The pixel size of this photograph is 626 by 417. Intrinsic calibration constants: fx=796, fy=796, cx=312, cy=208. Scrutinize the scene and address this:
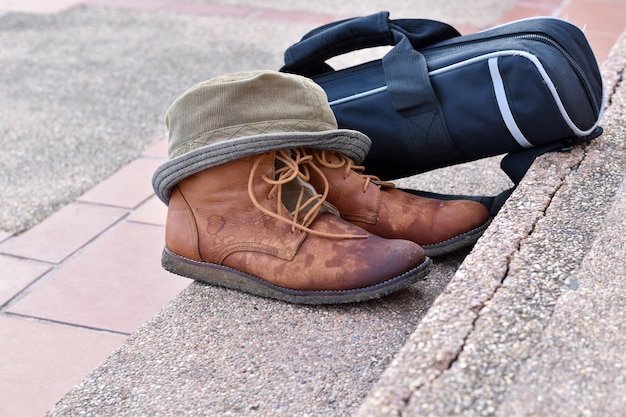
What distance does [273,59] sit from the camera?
3221mm

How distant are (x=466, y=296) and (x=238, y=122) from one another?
51 centimetres

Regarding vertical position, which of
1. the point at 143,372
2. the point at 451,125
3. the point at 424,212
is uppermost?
the point at 451,125

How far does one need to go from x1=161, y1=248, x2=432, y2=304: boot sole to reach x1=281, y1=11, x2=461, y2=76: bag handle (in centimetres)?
50

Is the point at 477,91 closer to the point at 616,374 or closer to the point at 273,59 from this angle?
the point at 616,374

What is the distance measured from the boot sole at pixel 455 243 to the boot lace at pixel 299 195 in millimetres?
176

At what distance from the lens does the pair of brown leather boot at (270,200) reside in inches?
53.8

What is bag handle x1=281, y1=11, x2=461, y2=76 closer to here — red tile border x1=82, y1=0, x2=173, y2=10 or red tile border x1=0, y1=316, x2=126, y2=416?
red tile border x1=0, y1=316, x2=126, y2=416

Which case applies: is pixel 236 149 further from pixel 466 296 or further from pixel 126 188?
pixel 126 188

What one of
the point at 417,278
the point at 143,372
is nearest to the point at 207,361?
the point at 143,372

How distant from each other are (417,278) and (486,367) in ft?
1.27

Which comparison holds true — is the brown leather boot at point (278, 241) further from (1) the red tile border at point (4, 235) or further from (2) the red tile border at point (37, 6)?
(2) the red tile border at point (37, 6)

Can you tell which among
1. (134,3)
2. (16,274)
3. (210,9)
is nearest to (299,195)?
(16,274)

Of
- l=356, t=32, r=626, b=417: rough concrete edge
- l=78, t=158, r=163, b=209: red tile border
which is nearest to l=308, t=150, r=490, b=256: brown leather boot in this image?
l=356, t=32, r=626, b=417: rough concrete edge

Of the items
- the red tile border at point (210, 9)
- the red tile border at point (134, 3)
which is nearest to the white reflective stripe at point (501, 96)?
the red tile border at point (210, 9)
